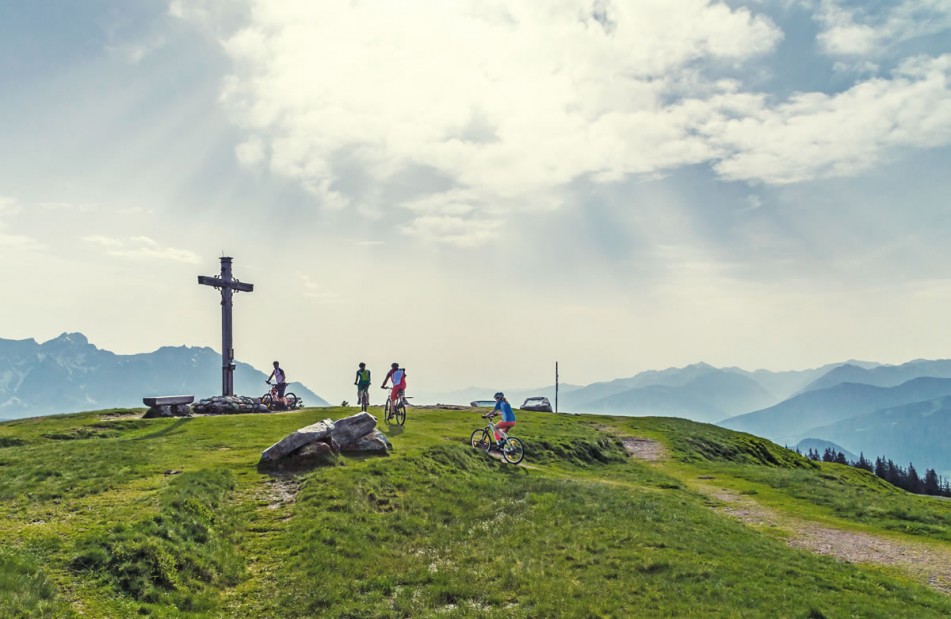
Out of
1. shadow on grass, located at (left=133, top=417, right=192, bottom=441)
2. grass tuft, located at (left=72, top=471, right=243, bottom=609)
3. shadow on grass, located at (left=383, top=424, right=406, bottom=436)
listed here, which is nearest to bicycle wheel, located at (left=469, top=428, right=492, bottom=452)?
shadow on grass, located at (left=383, top=424, right=406, bottom=436)

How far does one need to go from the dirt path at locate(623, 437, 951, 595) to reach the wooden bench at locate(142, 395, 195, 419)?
4144 centimetres

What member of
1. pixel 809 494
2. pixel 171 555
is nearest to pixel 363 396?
pixel 171 555

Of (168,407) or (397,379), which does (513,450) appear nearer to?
(397,379)

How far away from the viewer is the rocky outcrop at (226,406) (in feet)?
166

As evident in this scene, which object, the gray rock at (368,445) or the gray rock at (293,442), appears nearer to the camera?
the gray rock at (293,442)

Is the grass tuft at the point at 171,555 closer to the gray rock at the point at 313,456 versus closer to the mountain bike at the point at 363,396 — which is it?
the gray rock at the point at 313,456

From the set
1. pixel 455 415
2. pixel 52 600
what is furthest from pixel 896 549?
pixel 455 415

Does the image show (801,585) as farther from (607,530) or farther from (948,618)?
(607,530)

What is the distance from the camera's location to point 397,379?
1602 inches

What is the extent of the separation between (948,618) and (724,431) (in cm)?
6723

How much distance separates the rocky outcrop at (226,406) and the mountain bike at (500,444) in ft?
81.7

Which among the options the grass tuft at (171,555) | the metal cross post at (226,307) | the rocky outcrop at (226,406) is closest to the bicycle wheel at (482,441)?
the grass tuft at (171,555)

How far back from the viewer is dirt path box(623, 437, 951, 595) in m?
20.0

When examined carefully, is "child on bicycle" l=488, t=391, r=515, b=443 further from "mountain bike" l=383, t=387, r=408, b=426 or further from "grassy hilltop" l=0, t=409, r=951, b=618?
"mountain bike" l=383, t=387, r=408, b=426
